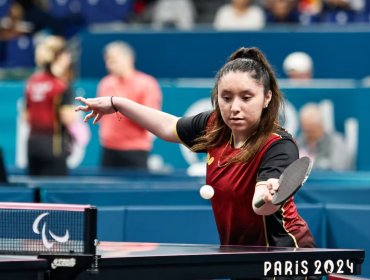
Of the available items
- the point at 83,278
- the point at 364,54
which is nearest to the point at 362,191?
the point at 83,278

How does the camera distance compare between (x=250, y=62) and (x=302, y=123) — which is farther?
(x=302, y=123)

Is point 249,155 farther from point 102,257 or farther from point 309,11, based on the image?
point 309,11

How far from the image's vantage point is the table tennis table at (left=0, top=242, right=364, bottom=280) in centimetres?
371

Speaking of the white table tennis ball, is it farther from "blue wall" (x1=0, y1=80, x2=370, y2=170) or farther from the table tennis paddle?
"blue wall" (x1=0, y1=80, x2=370, y2=170)

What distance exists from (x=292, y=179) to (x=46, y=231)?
0.90 metres

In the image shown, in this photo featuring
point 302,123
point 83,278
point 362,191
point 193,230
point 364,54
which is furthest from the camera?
point 364,54

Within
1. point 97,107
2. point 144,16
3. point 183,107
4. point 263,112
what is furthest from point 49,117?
point 263,112

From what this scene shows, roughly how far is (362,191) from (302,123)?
3299 mm

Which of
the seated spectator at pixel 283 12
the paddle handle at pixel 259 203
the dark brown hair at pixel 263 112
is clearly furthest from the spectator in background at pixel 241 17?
the paddle handle at pixel 259 203

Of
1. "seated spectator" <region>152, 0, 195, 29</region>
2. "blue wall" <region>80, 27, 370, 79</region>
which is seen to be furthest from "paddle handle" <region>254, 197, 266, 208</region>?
"seated spectator" <region>152, 0, 195, 29</region>

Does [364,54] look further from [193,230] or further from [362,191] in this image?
[193,230]

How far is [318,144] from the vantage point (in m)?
10.7

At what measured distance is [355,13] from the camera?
14516 millimetres

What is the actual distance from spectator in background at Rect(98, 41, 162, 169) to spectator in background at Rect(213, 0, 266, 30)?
306 centimetres
